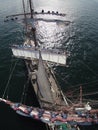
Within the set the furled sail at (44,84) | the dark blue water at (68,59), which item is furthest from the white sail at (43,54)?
the furled sail at (44,84)

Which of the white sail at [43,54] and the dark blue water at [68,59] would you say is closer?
the dark blue water at [68,59]

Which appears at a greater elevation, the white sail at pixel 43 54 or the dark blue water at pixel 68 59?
the white sail at pixel 43 54

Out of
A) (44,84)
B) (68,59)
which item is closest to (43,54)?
(44,84)

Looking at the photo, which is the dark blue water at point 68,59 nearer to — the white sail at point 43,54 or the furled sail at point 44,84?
the furled sail at point 44,84

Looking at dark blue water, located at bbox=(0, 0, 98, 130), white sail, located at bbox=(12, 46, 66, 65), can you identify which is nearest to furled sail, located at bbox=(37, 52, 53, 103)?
dark blue water, located at bbox=(0, 0, 98, 130)

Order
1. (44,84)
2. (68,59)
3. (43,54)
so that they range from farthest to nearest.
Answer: (68,59), (43,54), (44,84)

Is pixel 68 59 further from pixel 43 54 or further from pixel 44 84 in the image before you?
pixel 44 84

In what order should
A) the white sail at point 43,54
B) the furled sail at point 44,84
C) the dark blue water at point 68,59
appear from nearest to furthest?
1. the furled sail at point 44,84
2. the dark blue water at point 68,59
3. the white sail at point 43,54

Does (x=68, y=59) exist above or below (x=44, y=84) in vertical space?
below

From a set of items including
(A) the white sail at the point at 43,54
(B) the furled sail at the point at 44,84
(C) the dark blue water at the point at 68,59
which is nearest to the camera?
(B) the furled sail at the point at 44,84
